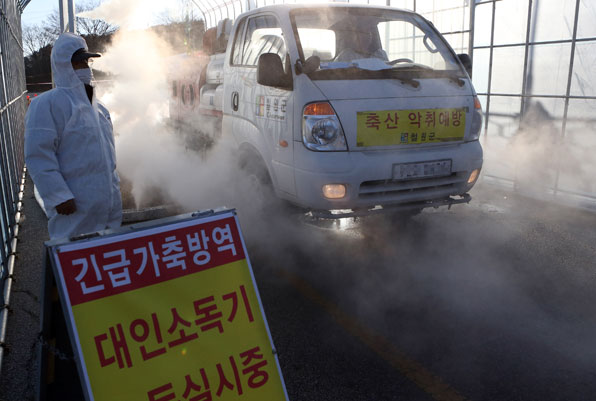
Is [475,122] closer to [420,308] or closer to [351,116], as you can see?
[351,116]

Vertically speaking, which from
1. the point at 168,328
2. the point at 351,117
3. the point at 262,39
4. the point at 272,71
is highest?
the point at 262,39

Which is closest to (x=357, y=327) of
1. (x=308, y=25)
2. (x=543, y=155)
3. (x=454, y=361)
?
(x=454, y=361)

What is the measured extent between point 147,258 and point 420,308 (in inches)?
92.2

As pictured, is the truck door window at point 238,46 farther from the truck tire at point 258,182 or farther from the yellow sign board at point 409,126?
the yellow sign board at point 409,126

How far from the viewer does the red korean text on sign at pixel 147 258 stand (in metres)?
1.94

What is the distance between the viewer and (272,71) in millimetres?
4324

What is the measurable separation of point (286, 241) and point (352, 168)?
4.80 ft

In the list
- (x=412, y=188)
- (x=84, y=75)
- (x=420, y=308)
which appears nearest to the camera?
(x=84, y=75)

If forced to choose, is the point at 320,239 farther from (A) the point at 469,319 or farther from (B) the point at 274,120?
(A) the point at 469,319

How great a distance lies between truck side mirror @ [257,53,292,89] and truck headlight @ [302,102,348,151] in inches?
14.2

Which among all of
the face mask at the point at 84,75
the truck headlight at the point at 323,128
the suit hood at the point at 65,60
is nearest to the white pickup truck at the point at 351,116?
the truck headlight at the point at 323,128

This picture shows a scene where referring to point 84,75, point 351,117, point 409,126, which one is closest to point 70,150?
point 84,75

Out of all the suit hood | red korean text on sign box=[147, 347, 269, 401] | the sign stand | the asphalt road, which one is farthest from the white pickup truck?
the sign stand

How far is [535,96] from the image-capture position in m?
7.57
